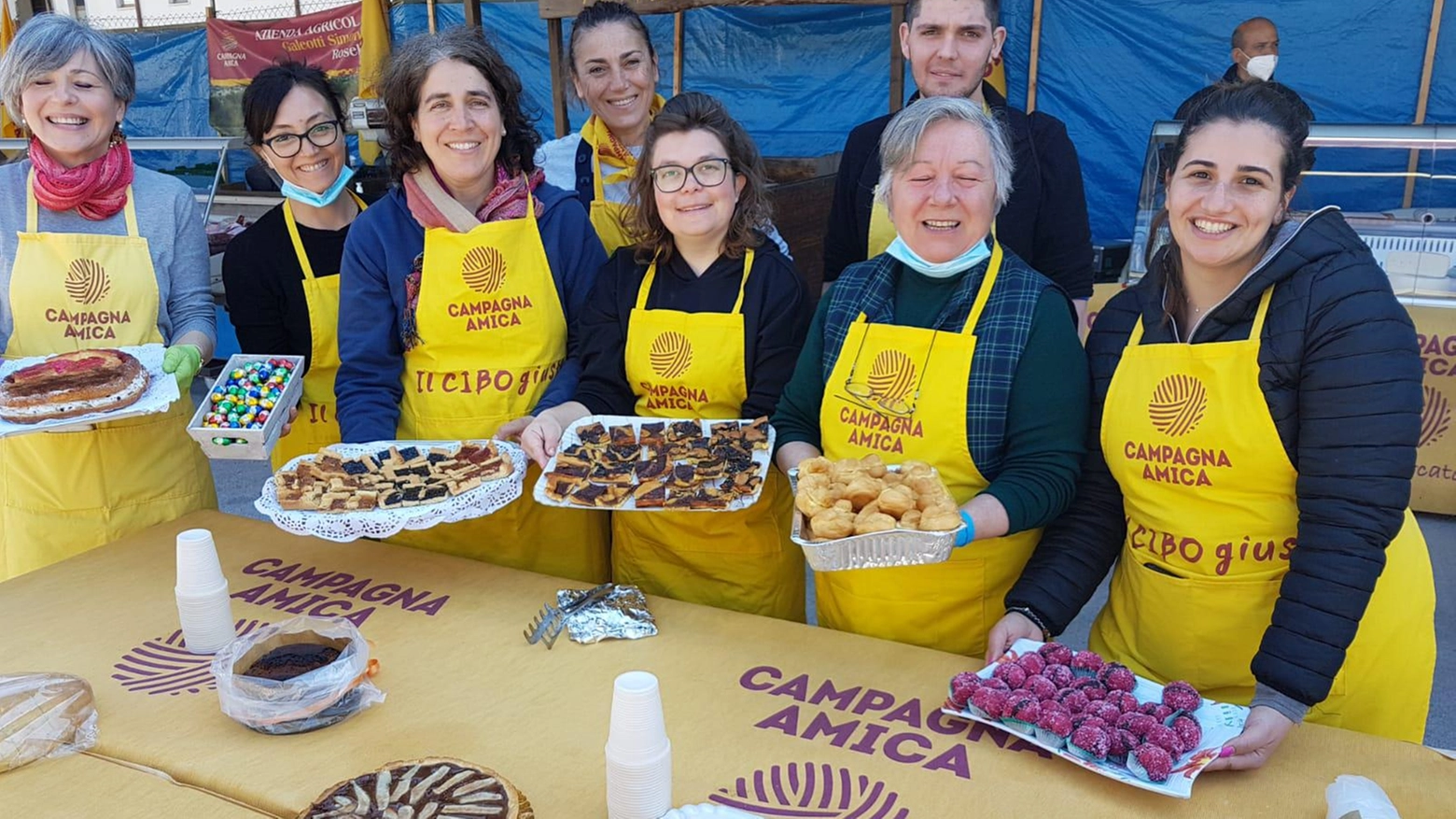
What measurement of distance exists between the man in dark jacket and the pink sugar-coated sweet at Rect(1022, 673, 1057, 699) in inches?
58.4

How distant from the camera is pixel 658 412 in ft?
8.69

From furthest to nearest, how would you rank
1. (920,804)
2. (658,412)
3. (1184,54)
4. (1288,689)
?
(1184,54) < (658,412) < (1288,689) < (920,804)

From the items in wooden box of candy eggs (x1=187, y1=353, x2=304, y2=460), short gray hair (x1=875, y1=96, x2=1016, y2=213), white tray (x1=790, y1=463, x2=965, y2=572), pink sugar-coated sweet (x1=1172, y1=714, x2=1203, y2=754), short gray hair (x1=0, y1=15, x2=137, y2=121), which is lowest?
pink sugar-coated sweet (x1=1172, y1=714, x2=1203, y2=754)

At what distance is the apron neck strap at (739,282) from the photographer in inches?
98.8

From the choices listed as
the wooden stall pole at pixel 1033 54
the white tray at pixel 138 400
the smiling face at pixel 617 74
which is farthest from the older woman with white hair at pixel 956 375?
the wooden stall pole at pixel 1033 54

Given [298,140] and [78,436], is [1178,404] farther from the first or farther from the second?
[78,436]

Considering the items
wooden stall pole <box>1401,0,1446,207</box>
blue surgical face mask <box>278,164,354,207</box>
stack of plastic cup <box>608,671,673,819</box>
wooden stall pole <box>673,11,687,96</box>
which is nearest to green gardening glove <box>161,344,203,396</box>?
blue surgical face mask <box>278,164,354,207</box>

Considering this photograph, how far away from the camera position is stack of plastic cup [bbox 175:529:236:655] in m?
1.88

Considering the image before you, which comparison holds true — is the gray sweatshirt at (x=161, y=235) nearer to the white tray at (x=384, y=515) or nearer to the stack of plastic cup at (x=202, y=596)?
the white tray at (x=384, y=515)

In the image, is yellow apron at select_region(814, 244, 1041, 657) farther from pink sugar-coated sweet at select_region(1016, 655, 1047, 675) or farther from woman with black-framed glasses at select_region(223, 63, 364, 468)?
woman with black-framed glasses at select_region(223, 63, 364, 468)

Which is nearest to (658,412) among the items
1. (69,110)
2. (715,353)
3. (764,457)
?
(715,353)

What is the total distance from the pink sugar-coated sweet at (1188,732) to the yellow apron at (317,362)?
2.43 metres

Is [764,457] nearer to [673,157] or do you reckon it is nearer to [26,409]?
[673,157]

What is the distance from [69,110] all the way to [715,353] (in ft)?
6.13
